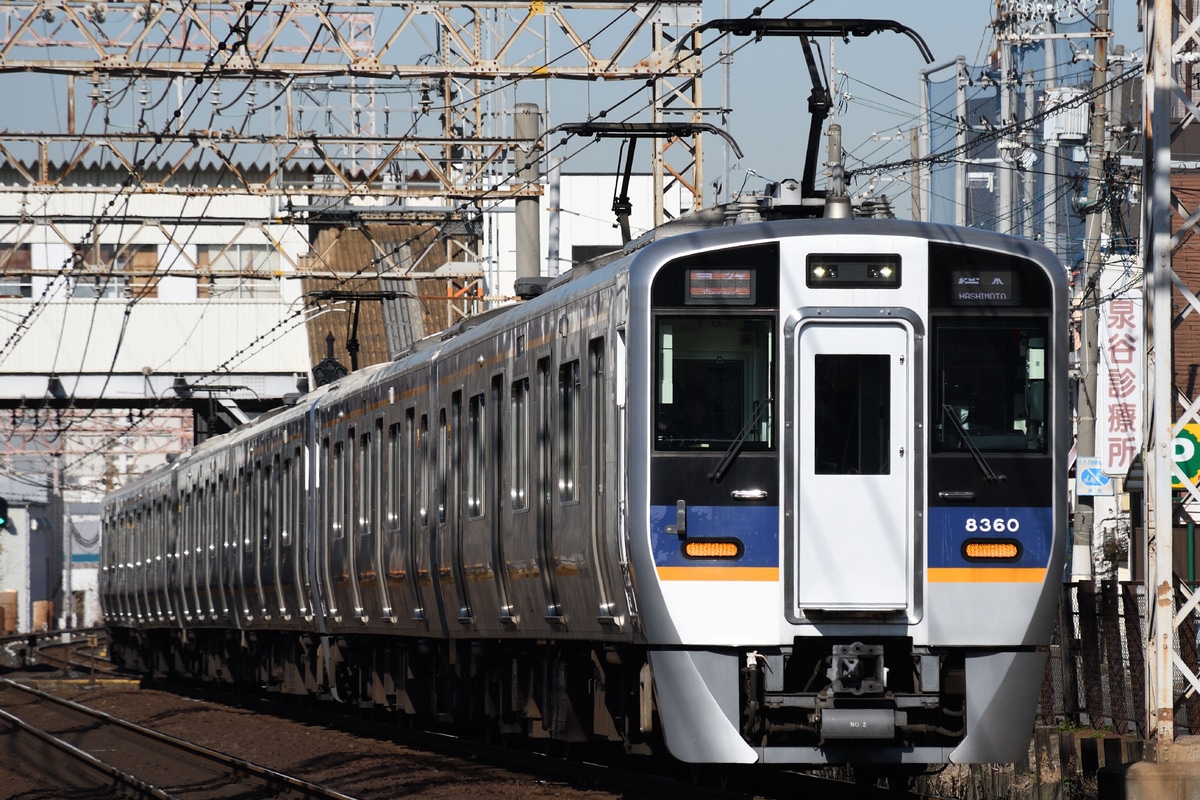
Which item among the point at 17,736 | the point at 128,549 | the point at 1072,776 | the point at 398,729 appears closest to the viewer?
the point at 1072,776

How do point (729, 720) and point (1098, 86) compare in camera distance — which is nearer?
point (729, 720)

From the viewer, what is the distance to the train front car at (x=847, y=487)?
930 cm

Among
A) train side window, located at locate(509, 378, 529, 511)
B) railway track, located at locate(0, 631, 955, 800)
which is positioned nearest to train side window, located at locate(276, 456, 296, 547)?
railway track, located at locate(0, 631, 955, 800)

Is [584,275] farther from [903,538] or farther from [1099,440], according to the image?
[1099,440]

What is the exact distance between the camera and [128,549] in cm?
3266

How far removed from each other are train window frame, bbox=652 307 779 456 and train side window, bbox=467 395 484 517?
348cm

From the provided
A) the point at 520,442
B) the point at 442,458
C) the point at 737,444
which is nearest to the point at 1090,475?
the point at 442,458

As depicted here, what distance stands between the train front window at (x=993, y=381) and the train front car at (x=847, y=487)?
10 millimetres

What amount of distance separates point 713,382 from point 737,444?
337mm

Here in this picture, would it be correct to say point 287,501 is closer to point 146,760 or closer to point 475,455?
point 146,760

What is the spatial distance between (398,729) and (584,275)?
6620 mm

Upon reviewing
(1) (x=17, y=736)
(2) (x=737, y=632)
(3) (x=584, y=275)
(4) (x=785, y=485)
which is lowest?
(1) (x=17, y=736)

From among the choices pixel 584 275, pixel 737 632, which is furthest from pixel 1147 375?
pixel 584 275

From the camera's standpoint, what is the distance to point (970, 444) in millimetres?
9484
